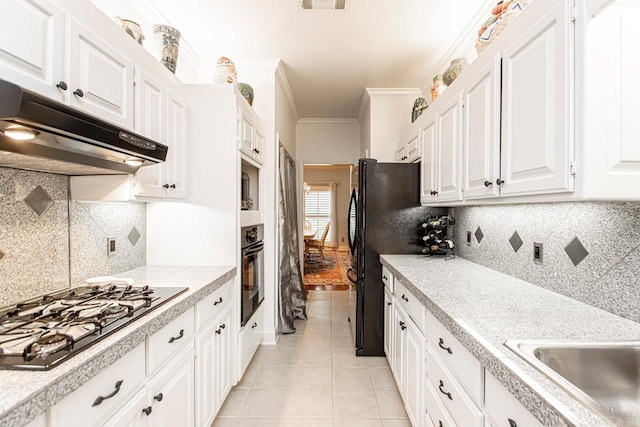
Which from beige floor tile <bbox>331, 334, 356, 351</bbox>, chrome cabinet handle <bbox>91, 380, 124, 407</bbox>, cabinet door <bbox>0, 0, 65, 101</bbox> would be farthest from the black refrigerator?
cabinet door <bbox>0, 0, 65, 101</bbox>

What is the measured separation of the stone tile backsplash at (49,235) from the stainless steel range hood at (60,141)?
0.10m

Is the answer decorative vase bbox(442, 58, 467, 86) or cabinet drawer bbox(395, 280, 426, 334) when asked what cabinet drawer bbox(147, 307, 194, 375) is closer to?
cabinet drawer bbox(395, 280, 426, 334)

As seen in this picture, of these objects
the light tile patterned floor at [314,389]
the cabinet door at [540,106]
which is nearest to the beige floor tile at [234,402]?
the light tile patterned floor at [314,389]

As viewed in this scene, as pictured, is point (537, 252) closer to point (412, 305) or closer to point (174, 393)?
point (412, 305)

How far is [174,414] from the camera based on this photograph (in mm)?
1348

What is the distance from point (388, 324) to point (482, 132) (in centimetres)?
168

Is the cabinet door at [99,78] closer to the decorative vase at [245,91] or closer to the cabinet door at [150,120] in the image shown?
the cabinet door at [150,120]

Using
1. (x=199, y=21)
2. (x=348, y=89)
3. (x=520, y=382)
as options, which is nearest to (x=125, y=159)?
(x=199, y=21)

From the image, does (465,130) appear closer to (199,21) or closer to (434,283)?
(434,283)

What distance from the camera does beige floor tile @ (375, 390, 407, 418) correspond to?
200 centimetres

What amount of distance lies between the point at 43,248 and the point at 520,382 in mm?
1922

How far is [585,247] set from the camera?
51.8 inches

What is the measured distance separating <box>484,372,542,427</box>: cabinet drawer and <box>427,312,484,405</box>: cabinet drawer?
45 mm

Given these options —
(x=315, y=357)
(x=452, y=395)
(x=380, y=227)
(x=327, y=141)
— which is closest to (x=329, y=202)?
(x=327, y=141)
